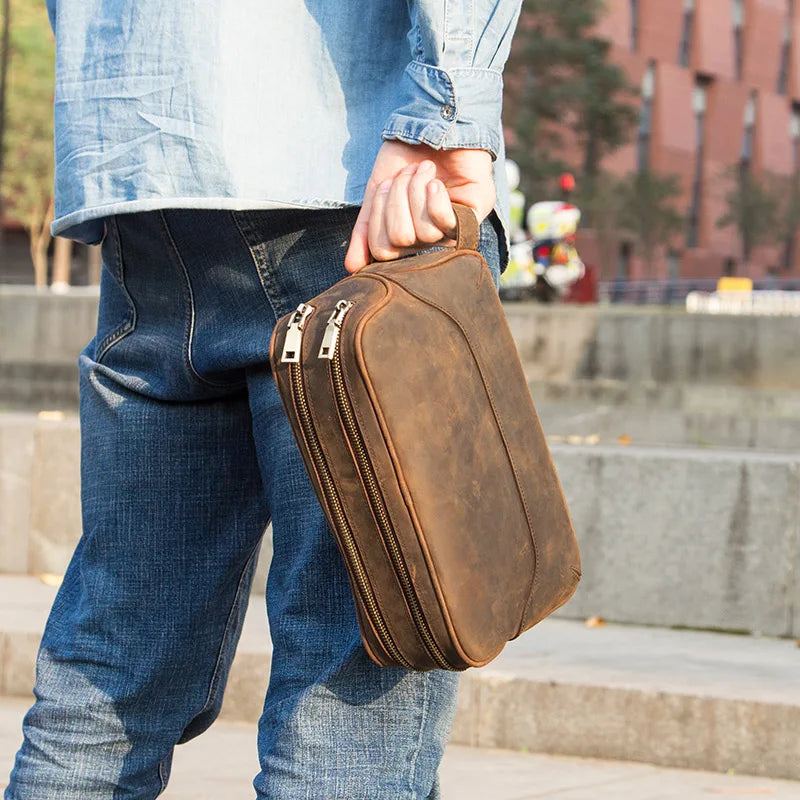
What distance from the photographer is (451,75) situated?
192 cm

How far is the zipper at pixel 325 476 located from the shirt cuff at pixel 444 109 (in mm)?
259

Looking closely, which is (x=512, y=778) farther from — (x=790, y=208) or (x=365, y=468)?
(x=790, y=208)

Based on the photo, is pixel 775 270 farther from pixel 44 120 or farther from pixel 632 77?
pixel 44 120

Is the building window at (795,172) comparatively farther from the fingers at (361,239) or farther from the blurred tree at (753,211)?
the fingers at (361,239)

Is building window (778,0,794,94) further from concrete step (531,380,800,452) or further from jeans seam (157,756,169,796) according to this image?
jeans seam (157,756,169,796)

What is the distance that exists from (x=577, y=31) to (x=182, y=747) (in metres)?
43.6

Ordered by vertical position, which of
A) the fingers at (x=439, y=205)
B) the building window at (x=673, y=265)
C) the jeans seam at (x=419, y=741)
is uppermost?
the fingers at (x=439, y=205)

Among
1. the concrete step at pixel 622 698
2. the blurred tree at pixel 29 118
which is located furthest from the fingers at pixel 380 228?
the blurred tree at pixel 29 118

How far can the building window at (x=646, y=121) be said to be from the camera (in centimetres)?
6159

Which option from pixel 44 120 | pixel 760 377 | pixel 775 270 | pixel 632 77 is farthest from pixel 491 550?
pixel 775 270

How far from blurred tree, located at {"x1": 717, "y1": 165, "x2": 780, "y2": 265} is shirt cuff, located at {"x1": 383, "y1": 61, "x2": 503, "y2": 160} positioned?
55.8 meters

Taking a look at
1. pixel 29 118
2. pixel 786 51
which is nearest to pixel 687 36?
pixel 786 51

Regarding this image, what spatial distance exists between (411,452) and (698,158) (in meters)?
64.6

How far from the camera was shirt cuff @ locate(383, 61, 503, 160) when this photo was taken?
1.91 meters
